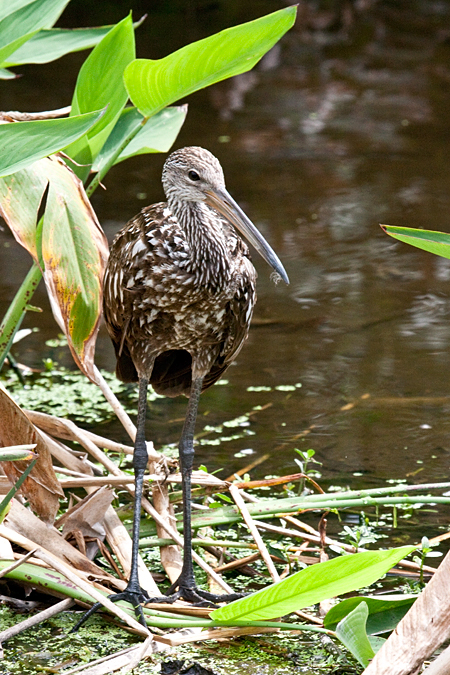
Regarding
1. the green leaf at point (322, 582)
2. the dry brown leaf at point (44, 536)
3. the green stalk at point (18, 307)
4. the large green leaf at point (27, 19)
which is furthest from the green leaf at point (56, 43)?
the green leaf at point (322, 582)

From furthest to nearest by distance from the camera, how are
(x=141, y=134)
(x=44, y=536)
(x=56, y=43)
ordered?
(x=56, y=43)
(x=141, y=134)
(x=44, y=536)

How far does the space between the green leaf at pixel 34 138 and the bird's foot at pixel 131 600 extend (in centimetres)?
130

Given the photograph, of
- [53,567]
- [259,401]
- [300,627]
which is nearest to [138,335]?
[53,567]

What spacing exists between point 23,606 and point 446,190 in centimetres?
515

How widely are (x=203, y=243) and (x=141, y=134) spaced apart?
88cm

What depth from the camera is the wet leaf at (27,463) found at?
289cm

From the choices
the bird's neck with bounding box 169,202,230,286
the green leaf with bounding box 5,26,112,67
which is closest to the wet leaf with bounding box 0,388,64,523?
the bird's neck with bounding box 169,202,230,286

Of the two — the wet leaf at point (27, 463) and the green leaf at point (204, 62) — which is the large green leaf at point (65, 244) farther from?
the green leaf at point (204, 62)

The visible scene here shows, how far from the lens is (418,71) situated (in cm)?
1041

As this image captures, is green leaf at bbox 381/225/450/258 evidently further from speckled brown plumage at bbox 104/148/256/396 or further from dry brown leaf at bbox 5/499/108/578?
dry brown leaf at bbox 5/499/108/578

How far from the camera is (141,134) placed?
3.59 m

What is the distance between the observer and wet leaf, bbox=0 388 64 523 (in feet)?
9.50

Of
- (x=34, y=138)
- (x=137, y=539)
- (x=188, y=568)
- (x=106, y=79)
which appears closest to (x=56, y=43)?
(x=106, y=79)

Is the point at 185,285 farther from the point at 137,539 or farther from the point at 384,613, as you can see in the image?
the point at 384,613
